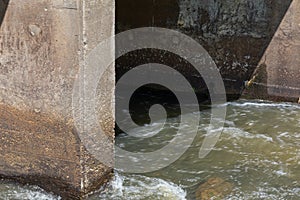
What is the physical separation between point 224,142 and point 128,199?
1803 mm

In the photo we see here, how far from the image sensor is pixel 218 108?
7.06m

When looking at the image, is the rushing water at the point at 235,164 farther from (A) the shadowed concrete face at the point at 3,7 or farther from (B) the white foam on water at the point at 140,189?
(A) the shadowed concrete face at the point at 3,7

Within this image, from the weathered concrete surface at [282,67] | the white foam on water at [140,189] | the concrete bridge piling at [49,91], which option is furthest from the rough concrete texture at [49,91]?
the weathered concrete surface at [282,67]

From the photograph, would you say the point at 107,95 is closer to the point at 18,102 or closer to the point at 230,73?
the point at 18,102

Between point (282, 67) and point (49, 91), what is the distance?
4.22 meters

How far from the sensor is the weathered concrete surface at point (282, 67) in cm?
707

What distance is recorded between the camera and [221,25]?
24.6ft

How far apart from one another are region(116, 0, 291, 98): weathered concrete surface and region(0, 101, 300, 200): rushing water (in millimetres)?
872

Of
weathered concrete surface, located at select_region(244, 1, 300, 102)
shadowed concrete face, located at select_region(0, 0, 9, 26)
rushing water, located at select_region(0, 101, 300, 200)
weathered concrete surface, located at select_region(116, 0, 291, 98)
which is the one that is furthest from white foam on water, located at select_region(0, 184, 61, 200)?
weathered concrete surface, located at select_region(244, 1, 300, 102)

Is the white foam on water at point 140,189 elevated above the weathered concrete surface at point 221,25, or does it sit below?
below

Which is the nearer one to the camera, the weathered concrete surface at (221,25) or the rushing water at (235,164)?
the rushing water at (235,164)

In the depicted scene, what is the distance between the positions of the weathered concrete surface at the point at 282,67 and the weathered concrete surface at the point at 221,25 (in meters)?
0.10

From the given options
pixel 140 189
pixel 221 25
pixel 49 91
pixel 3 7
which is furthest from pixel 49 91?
pixel 221 25

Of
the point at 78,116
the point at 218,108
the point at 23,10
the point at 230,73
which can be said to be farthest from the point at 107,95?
the point at 230,73
